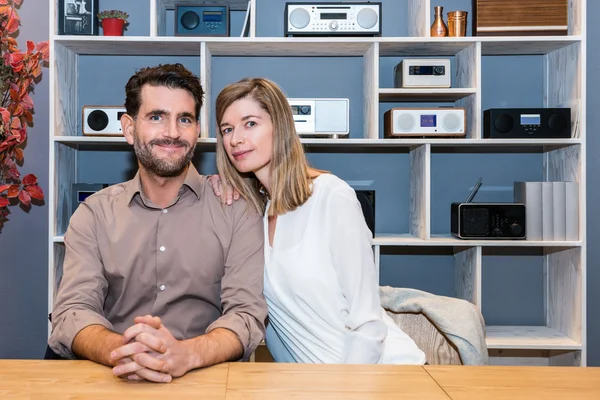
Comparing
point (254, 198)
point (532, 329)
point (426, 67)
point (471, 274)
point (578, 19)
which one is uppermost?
point (578, 19)

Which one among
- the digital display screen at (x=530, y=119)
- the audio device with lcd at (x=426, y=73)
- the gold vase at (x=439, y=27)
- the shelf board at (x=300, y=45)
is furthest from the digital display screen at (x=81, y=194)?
the digital display screen at (x=530, y=119)

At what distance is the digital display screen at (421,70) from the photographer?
3.01m

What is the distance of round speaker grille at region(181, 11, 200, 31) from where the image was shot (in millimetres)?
2973

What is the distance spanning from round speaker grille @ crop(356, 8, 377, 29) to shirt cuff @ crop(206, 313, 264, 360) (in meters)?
1.81

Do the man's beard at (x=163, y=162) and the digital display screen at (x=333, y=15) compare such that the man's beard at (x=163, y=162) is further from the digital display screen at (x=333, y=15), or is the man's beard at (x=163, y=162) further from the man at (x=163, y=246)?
the digital display screen at (x=333, y=15)

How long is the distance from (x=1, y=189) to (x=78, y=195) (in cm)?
35

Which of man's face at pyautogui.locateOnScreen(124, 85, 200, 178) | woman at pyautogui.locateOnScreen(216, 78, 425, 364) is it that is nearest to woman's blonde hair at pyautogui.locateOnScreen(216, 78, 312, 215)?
woman at pyautogui.locateOnScreen(216, 78, 425, 364)

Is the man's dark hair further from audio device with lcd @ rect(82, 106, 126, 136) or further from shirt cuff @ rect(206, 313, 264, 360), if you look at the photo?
audio device with lcd @ rect(82, 106, 126, 136)

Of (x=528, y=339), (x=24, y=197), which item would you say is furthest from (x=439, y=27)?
(x=24, y=197)

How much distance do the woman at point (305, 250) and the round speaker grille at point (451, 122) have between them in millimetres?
1317

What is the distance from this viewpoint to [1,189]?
116 inches

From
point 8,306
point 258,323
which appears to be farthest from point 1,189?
point 258,323

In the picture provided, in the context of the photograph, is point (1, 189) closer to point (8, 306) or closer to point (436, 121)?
point (8, 306)

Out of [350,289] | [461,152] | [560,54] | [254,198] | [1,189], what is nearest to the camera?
[350,289]
